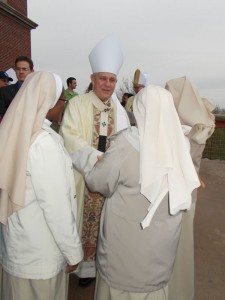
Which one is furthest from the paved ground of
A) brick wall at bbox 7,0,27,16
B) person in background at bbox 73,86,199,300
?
brick wall at bbox 7,0,27,16

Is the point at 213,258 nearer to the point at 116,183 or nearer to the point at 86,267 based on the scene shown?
the point at 86,267

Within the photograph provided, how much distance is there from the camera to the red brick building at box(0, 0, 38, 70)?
37.8ft

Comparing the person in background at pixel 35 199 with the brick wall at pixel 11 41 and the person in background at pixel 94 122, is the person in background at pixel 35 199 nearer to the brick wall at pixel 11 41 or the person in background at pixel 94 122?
the person in background at pixel 94 122

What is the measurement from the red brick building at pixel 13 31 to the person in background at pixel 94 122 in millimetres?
9266

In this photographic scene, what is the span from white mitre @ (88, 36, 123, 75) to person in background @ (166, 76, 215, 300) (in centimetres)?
86

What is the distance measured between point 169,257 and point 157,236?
0.21 metres

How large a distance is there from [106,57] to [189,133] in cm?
134

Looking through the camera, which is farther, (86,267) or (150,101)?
(86,267)

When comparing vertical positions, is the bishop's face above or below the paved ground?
above

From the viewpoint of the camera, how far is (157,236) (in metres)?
1.84

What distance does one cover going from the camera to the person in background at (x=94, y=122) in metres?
3.12

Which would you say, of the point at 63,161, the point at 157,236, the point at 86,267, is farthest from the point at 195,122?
the point at 86,267

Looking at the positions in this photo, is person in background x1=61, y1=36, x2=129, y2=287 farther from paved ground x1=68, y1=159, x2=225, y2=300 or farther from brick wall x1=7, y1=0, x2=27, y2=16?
brick wall x1=7, y1=0, x2=27, y2=16

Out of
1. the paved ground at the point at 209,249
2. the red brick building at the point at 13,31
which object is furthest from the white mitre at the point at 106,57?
the red brick building at the point at 13,31
